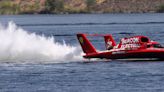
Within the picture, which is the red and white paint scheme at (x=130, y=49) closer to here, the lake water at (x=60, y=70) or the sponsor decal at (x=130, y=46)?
the sponsor decal at (x=130, y=46)

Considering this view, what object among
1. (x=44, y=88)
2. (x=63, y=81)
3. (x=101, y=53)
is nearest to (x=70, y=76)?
(x=63, y=81)

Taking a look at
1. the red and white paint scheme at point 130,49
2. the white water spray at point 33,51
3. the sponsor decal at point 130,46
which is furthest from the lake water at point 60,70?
the sponsor decal at point 130,46

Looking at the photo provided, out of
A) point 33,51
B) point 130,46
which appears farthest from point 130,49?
point 33,51

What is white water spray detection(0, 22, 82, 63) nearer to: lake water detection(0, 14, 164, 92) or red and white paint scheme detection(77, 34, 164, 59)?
lake water detection(0, 14, 164, 92)

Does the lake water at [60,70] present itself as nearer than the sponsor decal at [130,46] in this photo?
Yes

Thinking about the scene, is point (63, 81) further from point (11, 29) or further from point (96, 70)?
point (11, 29)

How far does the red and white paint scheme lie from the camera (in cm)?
5506

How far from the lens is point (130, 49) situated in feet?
183

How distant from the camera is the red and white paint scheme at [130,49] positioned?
5506 cm

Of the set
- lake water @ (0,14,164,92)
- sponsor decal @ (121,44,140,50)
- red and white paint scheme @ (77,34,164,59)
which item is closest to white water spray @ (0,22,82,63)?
lake water @ (0,14,164,92)

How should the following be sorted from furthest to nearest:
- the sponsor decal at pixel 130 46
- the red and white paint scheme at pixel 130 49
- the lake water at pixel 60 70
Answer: the sponsor decal at pixel 130 46, the red and white paint scheme at pixel 130 49, the lake water at pixel 60 70

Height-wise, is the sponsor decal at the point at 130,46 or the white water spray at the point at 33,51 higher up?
the sponsor decal at the point at 130,46

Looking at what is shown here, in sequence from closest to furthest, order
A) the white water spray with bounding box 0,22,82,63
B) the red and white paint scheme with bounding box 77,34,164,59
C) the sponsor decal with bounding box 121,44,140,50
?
the red and white paint scheme with bounding box 77,34,164,59
the sponsor decal with bounding box 121,44,140,50
the white water spray with bounding box 0,22,82,63

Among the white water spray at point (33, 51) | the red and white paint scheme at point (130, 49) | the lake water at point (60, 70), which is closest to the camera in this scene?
the lake water at point (60, 70)
